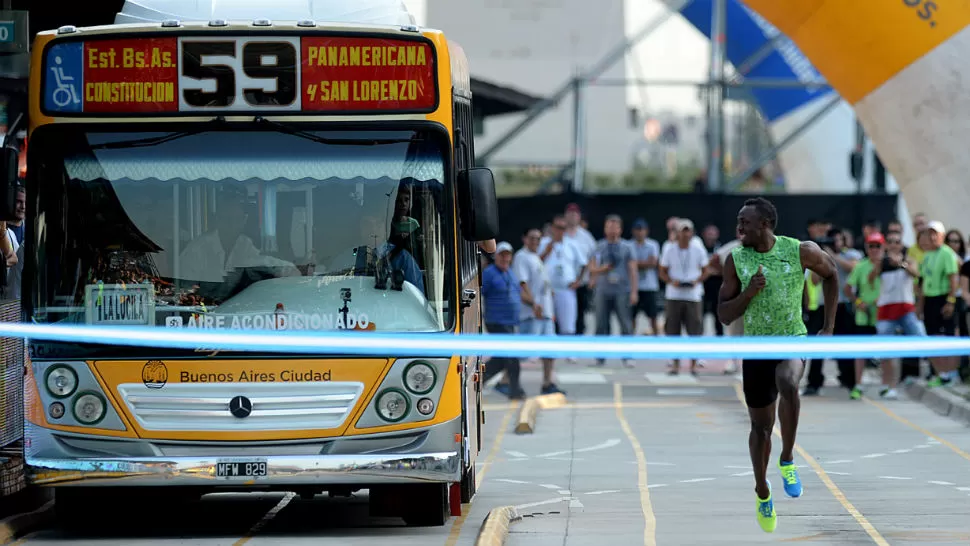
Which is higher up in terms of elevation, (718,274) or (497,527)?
(718,274)

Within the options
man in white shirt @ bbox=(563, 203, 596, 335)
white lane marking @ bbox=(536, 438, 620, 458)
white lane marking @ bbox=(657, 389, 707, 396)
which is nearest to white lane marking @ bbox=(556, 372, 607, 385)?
man in white shirt @ bbox=(563, 203, 596, 335)

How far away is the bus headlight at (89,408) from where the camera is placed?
945 centimetres

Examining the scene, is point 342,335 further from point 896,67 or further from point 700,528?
point 896,67

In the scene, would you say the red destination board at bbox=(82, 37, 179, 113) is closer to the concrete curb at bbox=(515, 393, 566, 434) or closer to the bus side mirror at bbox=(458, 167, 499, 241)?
the bus side mirror at bbox=(458, 167, 499, 241)

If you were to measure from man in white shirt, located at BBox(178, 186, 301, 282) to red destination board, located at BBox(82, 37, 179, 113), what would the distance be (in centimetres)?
62

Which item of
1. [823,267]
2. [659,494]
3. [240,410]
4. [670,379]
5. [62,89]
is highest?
[62,89]

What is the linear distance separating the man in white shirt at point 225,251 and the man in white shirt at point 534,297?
33.1ft

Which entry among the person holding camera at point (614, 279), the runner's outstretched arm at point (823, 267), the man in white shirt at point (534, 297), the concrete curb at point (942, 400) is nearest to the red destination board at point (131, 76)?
the runner's outstretched arm at point (823, 267)

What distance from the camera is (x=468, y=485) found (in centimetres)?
1100

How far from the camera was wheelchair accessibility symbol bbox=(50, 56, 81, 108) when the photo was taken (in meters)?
9.65

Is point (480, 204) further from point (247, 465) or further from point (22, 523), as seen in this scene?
point (22, 523)

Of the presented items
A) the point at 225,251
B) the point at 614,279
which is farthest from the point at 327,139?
the point at 614,279

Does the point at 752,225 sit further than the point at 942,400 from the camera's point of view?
No

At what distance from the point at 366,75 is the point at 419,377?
171 centimetres
